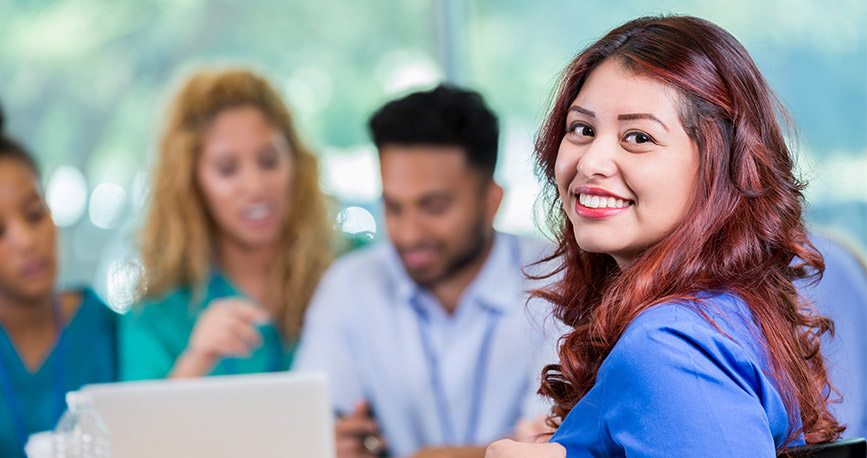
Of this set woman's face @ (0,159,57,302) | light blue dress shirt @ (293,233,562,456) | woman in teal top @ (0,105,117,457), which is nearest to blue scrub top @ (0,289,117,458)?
woman in teal top @ (0,105,117,457)

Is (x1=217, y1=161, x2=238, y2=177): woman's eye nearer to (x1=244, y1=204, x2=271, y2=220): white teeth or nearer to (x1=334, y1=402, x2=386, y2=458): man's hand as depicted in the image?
(x1=244, y1=204, x2=271, y2=220): white teeth

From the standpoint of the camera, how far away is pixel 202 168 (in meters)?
2.63

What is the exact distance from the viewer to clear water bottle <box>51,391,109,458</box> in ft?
4.70

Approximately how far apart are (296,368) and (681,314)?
1.68 meters

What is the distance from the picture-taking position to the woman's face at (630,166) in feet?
2.85

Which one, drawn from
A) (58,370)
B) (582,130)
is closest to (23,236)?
(58,370)

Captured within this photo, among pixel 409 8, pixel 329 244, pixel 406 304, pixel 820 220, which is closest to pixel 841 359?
pixel 820 220

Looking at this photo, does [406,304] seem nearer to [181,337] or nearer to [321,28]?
[181,337]

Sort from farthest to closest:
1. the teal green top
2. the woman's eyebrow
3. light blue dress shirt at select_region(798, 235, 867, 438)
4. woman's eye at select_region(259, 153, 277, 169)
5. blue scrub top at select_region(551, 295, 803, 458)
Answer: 1. woman's eye at select_region(259, 153, 277, 169)
2. the teal green top
3. light blue dress shirt at select_region(798, 235, 867, 438)
4. the woman's eyebrow
5. blue scrub top at select_region(551, 295, 803, 458)

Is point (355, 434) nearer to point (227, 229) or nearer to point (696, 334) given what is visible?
point (227, 229)

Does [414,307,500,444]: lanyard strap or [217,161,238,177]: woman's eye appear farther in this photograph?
[217,161,238,177]: woman's eye

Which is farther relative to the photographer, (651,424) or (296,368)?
(296,368)

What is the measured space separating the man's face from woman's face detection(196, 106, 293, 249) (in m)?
0.48

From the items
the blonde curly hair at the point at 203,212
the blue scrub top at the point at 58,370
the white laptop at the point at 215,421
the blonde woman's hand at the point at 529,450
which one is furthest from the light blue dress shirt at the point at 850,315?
the blue scrub top at the point at 58,370
